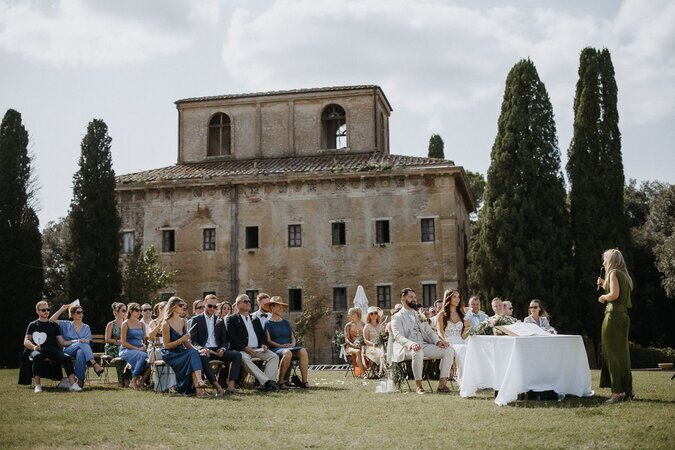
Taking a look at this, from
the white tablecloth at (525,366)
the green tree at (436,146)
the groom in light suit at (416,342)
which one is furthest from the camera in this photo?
the green tree at (436,146)

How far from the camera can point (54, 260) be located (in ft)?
152

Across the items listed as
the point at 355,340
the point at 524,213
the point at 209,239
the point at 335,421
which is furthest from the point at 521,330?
the point at 209,239

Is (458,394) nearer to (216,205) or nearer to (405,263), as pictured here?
(405,263)

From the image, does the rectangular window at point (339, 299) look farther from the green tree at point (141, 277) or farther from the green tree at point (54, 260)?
the green tree at point (54, 260)

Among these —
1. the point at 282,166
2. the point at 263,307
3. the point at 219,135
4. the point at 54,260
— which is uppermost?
the point at 219,135

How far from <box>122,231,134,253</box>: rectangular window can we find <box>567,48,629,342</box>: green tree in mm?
20471

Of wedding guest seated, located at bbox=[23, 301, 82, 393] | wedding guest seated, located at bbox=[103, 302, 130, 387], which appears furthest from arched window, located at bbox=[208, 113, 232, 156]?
wedding guest seated, located at bbox=[23, 301, 82, 393]

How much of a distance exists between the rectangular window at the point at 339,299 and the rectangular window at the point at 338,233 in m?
2.19

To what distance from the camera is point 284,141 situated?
38.2 meters

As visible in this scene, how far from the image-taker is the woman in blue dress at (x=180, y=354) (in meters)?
12.5

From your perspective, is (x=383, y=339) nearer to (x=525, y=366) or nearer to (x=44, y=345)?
(x=525, y=366)

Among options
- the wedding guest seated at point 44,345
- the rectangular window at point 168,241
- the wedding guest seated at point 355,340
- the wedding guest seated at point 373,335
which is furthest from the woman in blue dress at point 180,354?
the rectangular window at point 168,241

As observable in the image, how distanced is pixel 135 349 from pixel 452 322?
A: 5990mm

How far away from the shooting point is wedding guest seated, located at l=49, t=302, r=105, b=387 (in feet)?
46.2
